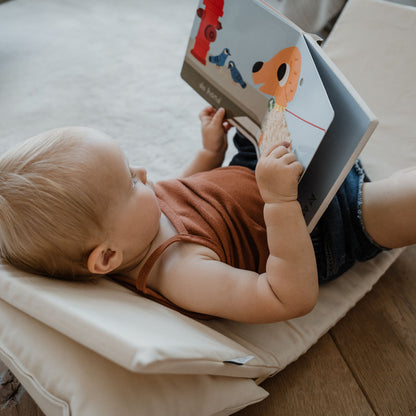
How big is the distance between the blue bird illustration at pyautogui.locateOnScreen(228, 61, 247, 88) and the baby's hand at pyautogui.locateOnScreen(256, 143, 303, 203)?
0.74ft

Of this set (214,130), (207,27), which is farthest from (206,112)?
(207,27)

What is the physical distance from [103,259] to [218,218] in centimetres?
22

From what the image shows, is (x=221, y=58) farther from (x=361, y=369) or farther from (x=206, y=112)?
(x=361, y=369)

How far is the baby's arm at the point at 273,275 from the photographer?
0.59 meters

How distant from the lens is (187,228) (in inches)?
26.2

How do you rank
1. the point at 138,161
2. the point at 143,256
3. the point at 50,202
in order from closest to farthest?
1. the point at 50,202
2. the point at 143,256
3. the point at 138,161

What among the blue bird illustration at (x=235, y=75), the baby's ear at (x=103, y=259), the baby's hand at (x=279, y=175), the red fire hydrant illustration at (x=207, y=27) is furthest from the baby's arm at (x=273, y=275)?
the red fire hydrant illustration at (x=207, y=27)

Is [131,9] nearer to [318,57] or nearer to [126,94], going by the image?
[126,94]

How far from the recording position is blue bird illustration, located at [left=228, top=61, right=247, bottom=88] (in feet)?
2.55

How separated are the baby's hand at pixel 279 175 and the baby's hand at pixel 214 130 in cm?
29

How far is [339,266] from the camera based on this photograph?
74 centimetres

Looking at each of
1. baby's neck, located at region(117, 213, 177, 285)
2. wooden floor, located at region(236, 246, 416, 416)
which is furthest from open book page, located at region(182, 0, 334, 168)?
wooden floor, located at region(236, 246, 416, 416)

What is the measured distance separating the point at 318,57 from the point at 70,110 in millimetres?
1001

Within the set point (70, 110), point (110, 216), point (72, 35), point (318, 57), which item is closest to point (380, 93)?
point (318, 57)
